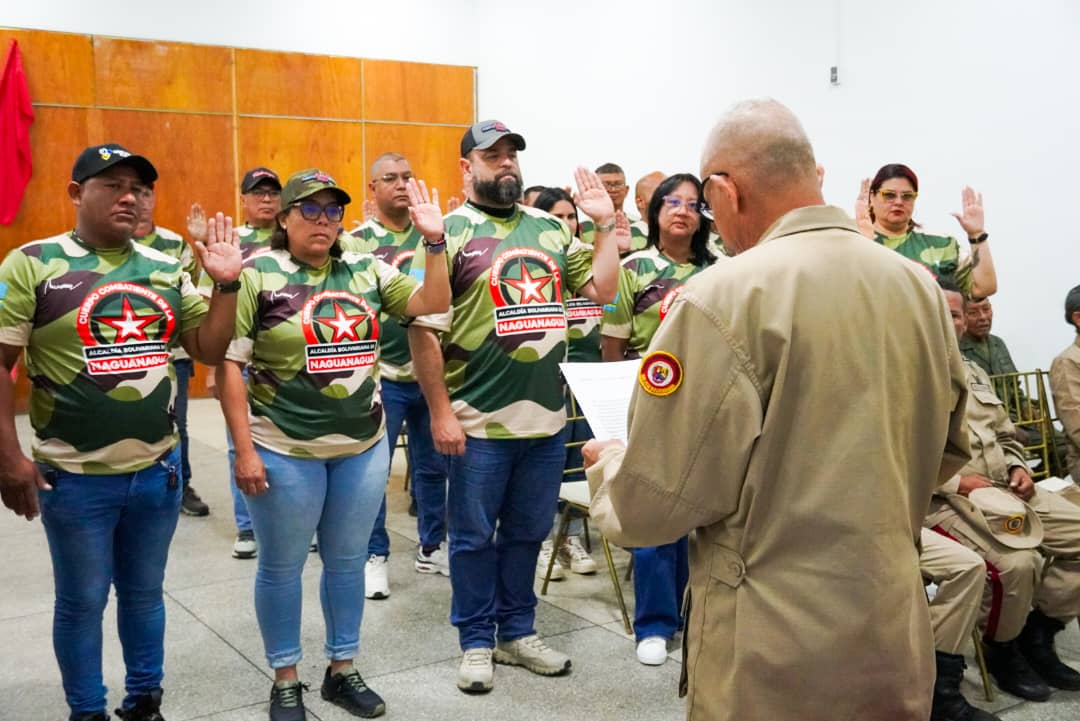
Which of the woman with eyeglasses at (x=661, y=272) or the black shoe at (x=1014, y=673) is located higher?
the woman with eyeglasses at (x=661, y=272)

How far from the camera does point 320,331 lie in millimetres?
3127

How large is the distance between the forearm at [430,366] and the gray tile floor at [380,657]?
98 cm

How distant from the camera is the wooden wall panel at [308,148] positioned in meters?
9.69

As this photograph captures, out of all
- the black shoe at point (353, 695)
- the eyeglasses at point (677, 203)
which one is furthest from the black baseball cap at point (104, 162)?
the eyeglasses at point (677, 203)

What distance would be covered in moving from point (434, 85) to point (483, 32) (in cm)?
79

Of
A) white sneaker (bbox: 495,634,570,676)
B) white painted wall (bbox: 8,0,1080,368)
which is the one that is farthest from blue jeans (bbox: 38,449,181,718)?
white painted wall (bbox: 8,0,1080,368)

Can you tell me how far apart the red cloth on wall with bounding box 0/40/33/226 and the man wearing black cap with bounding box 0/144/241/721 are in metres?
6.55

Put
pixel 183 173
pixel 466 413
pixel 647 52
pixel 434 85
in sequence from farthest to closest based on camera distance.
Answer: pixel 434 85 < pixel 183 173 < pixel 647 52 < pixel 466 413

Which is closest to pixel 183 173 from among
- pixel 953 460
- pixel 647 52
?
pixel 647 52

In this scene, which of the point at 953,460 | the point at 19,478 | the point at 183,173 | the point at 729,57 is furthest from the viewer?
the point at 183,173

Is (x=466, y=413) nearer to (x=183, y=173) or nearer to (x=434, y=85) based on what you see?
(x=183, y=173)

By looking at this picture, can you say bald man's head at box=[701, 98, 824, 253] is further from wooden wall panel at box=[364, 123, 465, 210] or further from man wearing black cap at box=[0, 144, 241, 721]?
wooden wall panel at box=[364, 123, 465, 210]

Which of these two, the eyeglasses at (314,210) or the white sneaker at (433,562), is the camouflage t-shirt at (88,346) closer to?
the eyeglasses at (314,210)

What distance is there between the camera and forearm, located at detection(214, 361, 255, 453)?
3.03m
